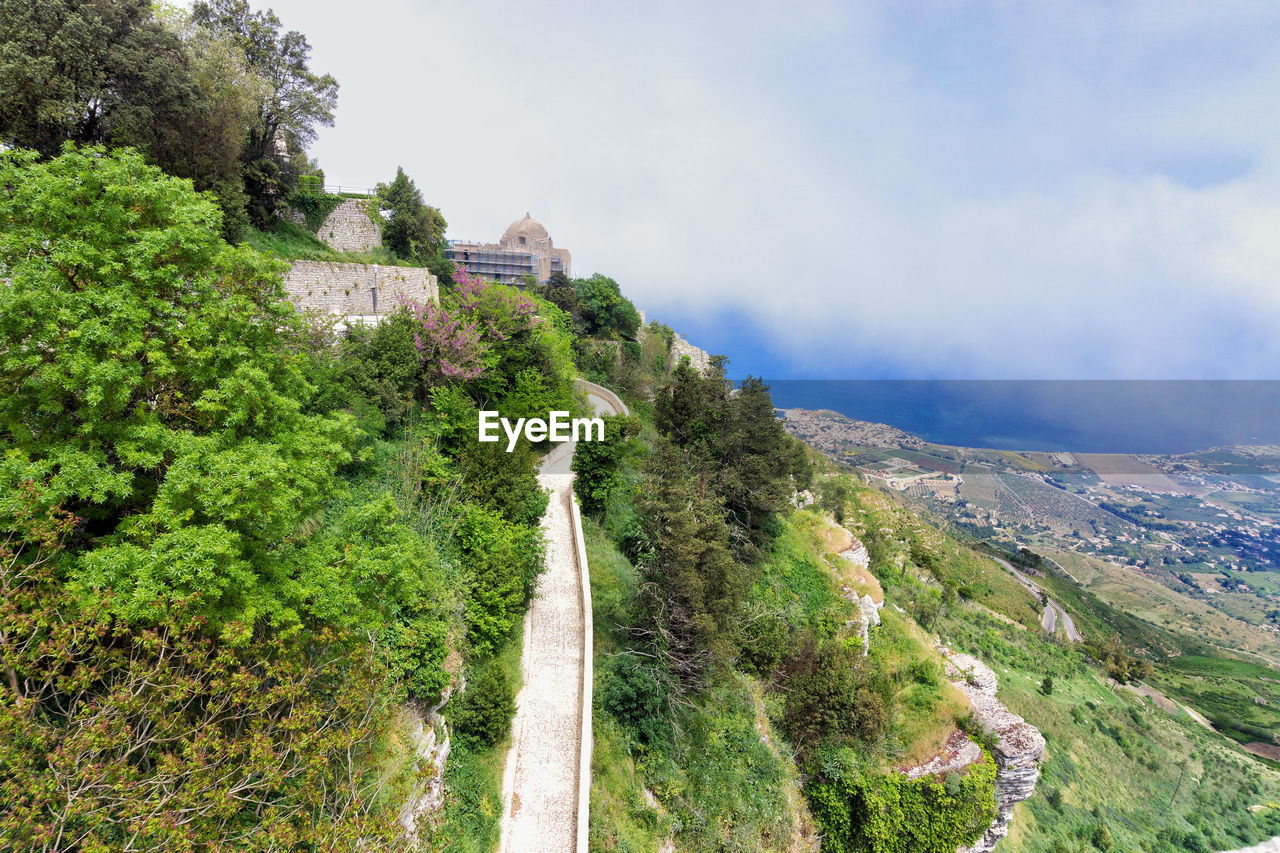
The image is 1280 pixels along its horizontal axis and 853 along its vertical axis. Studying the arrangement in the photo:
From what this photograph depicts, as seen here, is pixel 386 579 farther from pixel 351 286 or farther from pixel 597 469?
pixel 351 286

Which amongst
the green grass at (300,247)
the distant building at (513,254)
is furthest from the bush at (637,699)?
the distant building at (513,254)

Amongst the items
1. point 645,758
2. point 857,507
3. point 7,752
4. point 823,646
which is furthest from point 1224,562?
point 7,752

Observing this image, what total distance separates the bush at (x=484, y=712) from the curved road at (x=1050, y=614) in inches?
1968

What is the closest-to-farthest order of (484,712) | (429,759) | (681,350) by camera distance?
1. (429,759)
2. (484,712)
3. (681,350)

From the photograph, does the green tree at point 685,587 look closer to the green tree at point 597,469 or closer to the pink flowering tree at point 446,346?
the green tree at point 597,469

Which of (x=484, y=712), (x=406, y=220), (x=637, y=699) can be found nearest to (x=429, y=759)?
(x=484, y=712)

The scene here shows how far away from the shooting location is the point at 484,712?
10.8 meters

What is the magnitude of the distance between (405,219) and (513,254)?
1071 inches

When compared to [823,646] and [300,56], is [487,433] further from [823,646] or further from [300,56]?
[300,56]

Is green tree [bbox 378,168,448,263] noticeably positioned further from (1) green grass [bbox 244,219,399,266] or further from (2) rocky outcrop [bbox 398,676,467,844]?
(2) rocky outcrop [bbox 398,676,467,844]

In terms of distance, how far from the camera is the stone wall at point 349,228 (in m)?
23.2

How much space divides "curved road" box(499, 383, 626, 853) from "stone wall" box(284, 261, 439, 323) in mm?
12778

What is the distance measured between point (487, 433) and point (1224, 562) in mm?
121932

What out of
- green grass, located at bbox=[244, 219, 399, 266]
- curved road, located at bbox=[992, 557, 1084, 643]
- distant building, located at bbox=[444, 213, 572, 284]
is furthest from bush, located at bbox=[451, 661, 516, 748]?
curved road, located at bbox=[992, 557, 1084, 643]
